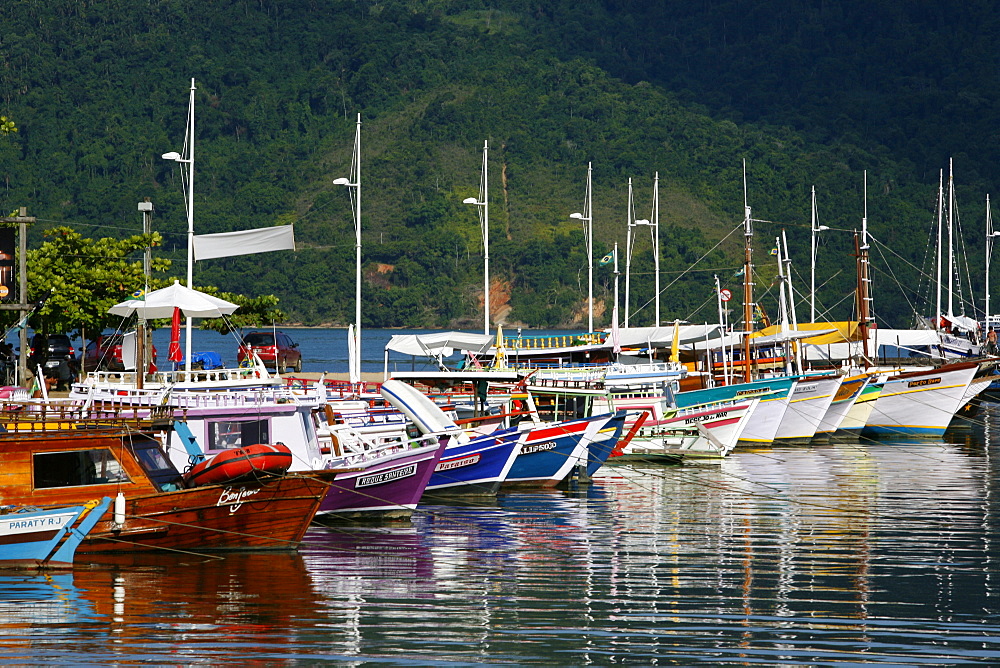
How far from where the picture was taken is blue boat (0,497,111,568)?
21.7 metres

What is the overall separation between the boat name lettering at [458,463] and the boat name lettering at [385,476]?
4.04m

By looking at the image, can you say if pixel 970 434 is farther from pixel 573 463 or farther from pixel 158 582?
pixel 158 582

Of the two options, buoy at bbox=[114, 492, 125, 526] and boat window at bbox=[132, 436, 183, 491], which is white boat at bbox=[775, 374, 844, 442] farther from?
buoy at bbox=[114, 492, 125, 526]

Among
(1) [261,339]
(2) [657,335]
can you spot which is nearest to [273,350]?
(1) [261,339]

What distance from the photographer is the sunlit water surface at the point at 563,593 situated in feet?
57.5

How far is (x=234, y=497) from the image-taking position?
23.0 m

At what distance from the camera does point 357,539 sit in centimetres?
2580

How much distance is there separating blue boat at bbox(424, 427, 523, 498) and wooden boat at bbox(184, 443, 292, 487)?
29.0 feet

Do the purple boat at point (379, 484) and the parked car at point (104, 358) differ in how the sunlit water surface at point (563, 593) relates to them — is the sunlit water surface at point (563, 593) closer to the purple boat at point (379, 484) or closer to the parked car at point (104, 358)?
the purple boat at point (379, 484)

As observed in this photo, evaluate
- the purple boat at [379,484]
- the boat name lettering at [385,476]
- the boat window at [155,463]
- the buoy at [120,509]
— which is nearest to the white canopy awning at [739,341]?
the purple boat at [379,484]

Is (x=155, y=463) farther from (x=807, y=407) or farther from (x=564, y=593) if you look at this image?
(x=807, y=407)

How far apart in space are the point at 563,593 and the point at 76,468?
8.52m

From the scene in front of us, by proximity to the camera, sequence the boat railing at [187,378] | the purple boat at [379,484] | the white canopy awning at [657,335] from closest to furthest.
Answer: the purple boat at [379,484] → the boat railing at [187,378] → the white canopy awning at [657,335]

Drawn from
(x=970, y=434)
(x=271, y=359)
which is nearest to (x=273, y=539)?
(x=271, y=359)
